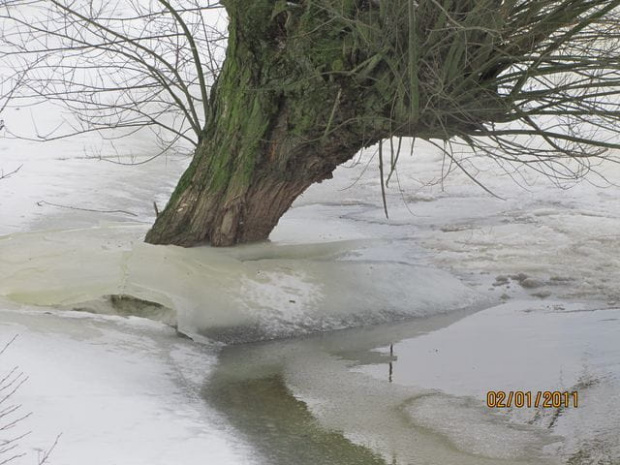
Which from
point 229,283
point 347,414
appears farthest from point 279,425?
point 229,283

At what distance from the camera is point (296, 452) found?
4.64 metres

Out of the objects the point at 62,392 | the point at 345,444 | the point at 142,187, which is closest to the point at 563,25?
the point at 345,444

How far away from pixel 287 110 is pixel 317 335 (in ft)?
6.65

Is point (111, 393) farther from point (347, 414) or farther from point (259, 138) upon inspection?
point (259, 138)

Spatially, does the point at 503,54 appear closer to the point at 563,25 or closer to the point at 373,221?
the point at 563,25

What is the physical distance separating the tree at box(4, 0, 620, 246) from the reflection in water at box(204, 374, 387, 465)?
2.32 m

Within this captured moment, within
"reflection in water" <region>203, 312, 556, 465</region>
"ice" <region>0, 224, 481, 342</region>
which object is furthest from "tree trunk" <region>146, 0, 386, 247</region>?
"reflection in water" <region>203, 312, 556, 465</region>

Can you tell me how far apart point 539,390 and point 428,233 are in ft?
14.9

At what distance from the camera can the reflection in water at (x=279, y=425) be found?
4590 millimetres

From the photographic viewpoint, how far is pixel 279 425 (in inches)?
199

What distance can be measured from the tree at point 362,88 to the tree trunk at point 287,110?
1 cm

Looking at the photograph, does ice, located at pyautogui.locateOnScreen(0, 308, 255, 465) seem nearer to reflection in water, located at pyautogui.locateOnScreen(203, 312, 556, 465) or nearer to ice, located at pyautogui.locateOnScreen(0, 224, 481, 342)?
reflection in water, located at pyautogui.locateOnScreen(203, 312, 556, 465)

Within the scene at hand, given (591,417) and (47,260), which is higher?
(47,260)
